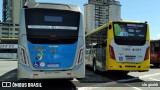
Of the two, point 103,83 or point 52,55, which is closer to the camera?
point 52,55

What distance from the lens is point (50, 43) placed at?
38.0 feet

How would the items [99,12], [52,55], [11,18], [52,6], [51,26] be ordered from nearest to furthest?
[52,55] < [51,26] < [52,6] < [99,12] < [11,18]

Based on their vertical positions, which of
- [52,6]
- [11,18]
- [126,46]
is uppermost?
[11,18]

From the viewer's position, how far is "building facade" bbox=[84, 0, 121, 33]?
7806cm

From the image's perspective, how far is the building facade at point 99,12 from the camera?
78.1m

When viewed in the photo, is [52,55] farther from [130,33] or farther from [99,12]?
[99,12]

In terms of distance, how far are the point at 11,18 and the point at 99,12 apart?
55302 mm

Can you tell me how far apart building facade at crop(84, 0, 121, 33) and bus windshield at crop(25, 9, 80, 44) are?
211 feet

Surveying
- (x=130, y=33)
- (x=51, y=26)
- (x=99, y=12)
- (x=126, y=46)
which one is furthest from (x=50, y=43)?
(x=99, y=12)

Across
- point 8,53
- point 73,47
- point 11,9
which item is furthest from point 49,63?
point 11,9

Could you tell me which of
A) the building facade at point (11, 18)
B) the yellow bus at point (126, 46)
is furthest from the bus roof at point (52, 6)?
the building facade at point (11, 18)

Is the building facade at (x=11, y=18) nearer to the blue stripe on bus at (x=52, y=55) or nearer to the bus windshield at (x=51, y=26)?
the bus windshield at (x=51, y=26)

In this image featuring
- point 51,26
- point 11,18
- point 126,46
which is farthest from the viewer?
point 11,18

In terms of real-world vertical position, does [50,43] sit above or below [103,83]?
above
